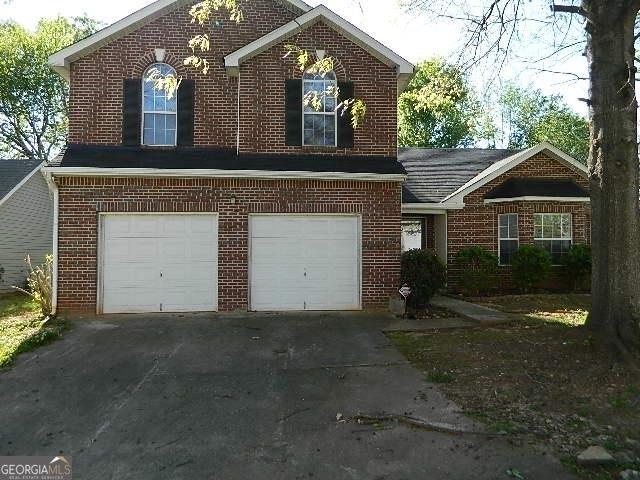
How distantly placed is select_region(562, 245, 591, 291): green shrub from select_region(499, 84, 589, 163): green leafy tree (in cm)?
2392

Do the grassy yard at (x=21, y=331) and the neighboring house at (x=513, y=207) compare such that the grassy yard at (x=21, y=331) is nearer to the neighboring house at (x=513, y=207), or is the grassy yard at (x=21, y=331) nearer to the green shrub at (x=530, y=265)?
the neighboring house at (x=513, y=207)

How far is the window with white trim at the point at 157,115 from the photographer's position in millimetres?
10844

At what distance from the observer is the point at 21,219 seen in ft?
59.0

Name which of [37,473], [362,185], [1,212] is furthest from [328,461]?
[1,212]

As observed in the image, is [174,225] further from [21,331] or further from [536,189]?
[536,189]

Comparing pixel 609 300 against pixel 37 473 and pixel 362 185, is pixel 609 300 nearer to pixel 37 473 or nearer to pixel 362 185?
pixel 362 185

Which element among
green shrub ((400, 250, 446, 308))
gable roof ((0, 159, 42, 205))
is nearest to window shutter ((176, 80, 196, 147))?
green shrub ((400, 250, 446, 308))

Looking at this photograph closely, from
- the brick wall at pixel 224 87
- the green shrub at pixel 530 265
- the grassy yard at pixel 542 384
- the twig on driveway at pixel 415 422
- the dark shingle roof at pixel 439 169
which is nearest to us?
the grassy yard at pixel 542 384

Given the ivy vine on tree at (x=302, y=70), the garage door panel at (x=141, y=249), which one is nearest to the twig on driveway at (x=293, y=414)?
the garage door panel at (x=141, y=249)

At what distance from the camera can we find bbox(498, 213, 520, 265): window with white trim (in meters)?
14.5

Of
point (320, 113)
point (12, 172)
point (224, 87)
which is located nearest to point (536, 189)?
point (320, 113)

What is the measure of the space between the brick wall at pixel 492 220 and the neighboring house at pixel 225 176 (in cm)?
452

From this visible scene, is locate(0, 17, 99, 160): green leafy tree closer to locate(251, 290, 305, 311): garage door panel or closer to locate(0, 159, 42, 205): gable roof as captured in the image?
locate(0, 159, 42, 205): gable roof

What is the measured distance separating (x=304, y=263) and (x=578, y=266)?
9165 millimetres
